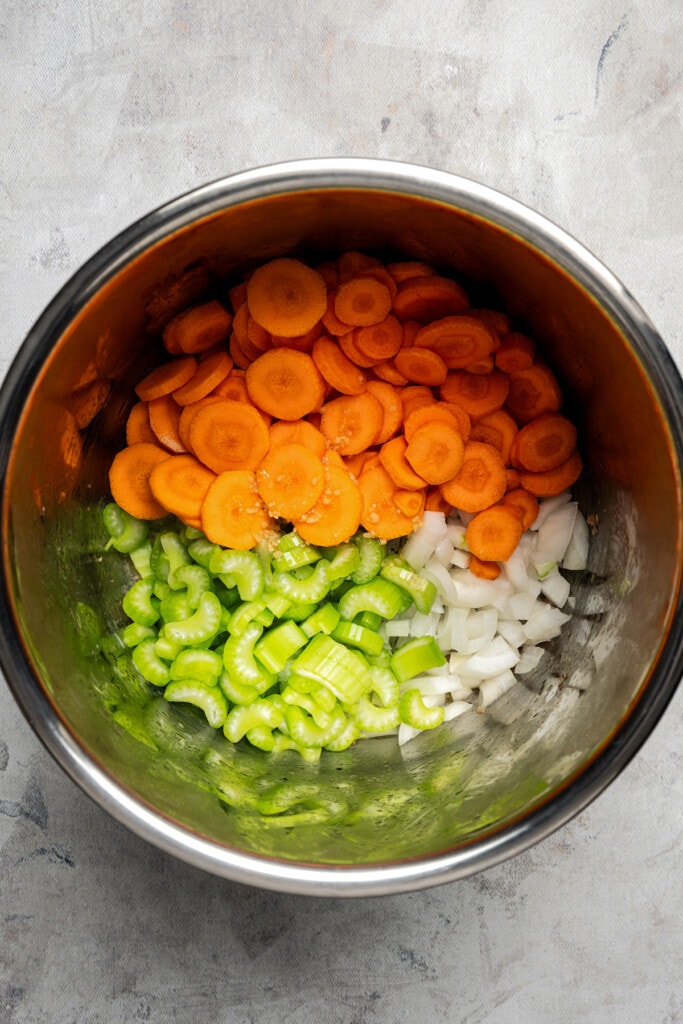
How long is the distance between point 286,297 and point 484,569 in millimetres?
739

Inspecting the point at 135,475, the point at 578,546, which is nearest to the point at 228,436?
the point at 135,475

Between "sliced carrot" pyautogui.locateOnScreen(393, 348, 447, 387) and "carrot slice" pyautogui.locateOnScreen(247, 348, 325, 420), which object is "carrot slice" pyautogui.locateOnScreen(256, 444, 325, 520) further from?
"sliced carrot" pyautogui.locateOnScreen(393, 348, 447, 387)

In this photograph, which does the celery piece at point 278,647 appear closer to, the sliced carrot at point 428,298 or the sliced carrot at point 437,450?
the sliced carrot at point 437,450

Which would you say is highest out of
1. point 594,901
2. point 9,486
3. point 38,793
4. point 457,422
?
point 457,422

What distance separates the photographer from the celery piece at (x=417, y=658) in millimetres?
1718

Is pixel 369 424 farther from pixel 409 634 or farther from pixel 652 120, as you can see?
pixel 652 120

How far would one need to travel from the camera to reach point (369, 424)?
5.55 feet

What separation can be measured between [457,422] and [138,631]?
33.3 inches

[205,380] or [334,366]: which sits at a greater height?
[334,366]

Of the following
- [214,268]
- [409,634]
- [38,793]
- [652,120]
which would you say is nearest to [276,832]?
[409,634]

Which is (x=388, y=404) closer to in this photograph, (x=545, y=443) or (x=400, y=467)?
(x=400, y=467)

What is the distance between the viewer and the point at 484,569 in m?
1.75

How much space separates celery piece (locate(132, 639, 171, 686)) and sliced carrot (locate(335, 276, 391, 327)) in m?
0.84

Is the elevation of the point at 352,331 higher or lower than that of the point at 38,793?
higher
